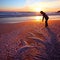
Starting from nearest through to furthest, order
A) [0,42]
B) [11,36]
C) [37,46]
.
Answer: [37,46]
[0,42]
[11,36]

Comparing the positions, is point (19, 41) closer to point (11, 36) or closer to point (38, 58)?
point (11, 36)

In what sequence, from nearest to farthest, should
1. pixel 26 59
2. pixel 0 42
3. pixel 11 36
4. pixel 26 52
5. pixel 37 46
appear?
pixel 26 59 → pixel 26 52 → pixel 37 46 → pixel 0 42 → pixel 11 36

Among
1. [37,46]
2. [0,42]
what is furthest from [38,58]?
[0,42]

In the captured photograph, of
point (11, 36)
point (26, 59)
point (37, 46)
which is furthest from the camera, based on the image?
point (11, 36)

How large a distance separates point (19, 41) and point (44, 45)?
126 cm

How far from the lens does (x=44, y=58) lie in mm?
6051

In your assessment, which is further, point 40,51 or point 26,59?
point 40,51

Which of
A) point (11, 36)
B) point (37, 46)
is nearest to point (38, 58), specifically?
point (37, 46)

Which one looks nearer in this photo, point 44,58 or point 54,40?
point 44,58

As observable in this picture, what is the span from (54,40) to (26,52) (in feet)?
6.28

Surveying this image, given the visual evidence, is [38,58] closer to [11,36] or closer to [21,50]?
[21,50]

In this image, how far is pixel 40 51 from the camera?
664 cm

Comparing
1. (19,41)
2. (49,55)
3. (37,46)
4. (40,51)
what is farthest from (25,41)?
(49,55)

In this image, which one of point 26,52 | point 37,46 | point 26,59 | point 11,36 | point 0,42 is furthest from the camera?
point 11,36
